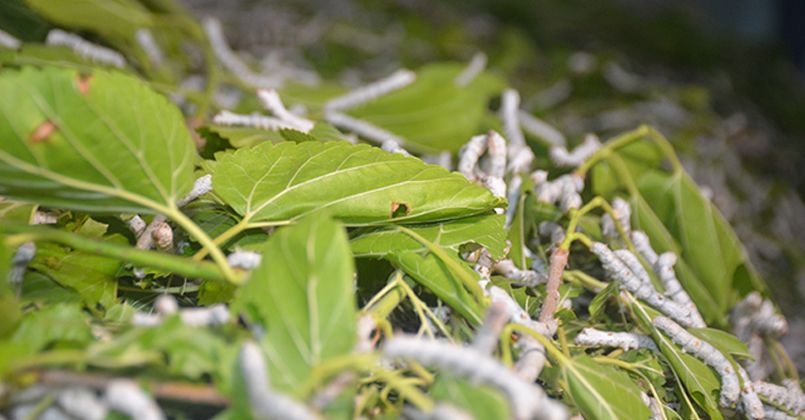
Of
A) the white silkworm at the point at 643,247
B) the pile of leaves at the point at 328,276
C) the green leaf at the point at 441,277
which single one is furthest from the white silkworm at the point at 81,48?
the white silkworm at the point at 643,247

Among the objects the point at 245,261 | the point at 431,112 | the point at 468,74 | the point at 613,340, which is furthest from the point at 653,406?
the point at 468,74

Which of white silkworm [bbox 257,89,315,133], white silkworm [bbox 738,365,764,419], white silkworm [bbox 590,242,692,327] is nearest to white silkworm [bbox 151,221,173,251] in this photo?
white silkworm [bbox 257,89,315,133]

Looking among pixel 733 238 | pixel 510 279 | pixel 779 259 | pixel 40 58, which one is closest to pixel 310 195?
pixel 510 279

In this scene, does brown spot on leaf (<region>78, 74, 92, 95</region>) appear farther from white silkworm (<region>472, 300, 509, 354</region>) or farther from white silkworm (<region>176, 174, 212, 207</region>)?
white silkworm (<region>472, 300, 509, 354</region>)

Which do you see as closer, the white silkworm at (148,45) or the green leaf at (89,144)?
the green leaf at (89,144)

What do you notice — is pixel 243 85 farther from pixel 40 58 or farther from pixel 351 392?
pixel 351 392

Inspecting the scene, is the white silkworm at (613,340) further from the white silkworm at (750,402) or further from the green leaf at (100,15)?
the green leaf at (100,15)

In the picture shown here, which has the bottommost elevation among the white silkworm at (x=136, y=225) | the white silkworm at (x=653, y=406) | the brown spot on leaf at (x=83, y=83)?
the white silkworm at (x=653, y=406)
